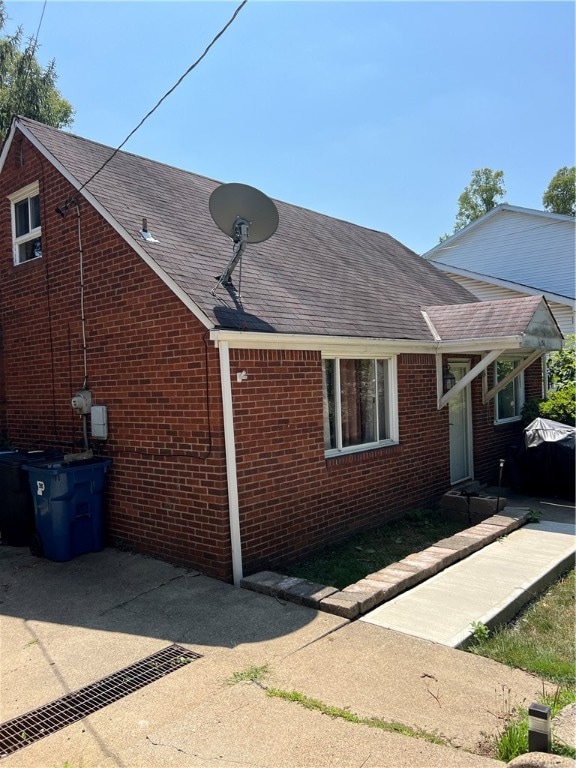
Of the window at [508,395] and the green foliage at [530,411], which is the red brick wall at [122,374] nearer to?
the window at [508,395]

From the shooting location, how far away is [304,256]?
31.5 ft

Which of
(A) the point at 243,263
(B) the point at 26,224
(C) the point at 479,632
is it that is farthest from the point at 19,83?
(C) the point at 479,632

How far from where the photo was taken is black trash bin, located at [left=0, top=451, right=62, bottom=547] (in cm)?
697

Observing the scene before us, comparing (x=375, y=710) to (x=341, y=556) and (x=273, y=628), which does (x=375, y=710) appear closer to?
(x=273, y=628)

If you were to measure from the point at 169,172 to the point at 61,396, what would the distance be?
4.50 meters

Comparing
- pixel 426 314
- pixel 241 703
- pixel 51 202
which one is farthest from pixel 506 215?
pixel 241 703

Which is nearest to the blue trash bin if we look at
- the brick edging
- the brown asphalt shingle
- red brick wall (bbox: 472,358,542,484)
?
the brick edging

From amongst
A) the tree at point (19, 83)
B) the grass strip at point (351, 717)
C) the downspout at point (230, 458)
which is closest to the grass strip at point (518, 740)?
the grass strip at point (351, 717)

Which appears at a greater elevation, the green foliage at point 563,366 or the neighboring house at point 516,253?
the neighboring house at point 516,253

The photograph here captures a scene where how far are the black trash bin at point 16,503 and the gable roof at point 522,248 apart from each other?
584 inches

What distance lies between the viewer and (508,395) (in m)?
12.4

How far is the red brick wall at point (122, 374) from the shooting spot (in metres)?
6.04

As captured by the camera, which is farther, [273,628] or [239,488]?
[239,488]

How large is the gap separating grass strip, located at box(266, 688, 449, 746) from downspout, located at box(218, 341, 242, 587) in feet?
6.99
